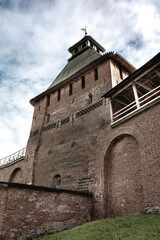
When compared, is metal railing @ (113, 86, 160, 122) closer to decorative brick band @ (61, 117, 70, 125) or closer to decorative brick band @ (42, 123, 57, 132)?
decorative brick band @ (61, 117, 70, 125)

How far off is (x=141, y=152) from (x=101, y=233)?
4.06 meters

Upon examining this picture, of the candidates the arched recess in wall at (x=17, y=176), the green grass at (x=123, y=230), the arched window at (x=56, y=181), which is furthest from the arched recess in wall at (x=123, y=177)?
the arched recess in wall at (x=17, y=176)

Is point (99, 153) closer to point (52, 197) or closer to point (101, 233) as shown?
point (52, 197)

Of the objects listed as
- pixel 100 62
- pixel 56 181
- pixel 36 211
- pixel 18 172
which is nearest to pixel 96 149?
pixel 56 181

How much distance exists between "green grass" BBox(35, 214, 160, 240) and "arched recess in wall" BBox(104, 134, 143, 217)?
6.17 feet

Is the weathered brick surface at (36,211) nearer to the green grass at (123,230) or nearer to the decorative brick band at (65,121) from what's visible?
the green grass at (123,230)

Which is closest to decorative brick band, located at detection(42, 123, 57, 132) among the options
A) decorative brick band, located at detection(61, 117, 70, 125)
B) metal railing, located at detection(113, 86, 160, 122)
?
decorative brick band, located at detection(61, 117, 70, 125)

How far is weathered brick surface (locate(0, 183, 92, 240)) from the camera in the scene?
796cm

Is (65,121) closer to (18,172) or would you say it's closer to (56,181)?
(56,181)

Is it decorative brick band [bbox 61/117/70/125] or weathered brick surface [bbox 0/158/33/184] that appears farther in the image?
weathered brick surface [bbox 0/158/33/184]

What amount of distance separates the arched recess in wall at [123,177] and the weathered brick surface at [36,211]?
157 centimetres

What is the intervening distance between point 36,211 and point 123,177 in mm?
4411

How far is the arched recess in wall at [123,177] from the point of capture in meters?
9.27

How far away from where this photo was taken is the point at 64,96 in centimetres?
1750
